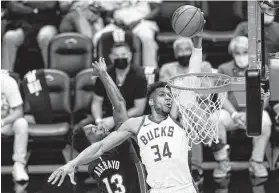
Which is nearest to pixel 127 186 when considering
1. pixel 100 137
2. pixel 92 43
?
pixel 100 137

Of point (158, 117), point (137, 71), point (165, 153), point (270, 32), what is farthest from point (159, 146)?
point (270, 32)

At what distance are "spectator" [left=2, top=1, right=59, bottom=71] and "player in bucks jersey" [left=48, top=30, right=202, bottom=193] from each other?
322 centimetres

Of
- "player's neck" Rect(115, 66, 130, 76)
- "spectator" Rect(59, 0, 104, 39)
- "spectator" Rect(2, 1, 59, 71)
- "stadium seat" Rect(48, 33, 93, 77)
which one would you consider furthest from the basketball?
"spectator" Rect(2, 1, 59, 71)

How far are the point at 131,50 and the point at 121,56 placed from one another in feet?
1.65

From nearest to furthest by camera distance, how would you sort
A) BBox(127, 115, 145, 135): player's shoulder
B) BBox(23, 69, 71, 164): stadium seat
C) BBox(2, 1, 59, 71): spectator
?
BBox(127, 115, 145, 135): player's shoulder → BBox(23, 69, 71, 164): stadium seat → BBox(2, 1, 59, 71): spectator

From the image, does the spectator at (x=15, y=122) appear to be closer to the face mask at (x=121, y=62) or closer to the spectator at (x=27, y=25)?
the spectator at (x=27, y=25)

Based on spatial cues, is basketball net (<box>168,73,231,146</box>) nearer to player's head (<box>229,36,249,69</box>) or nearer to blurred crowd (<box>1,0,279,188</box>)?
blurred crowd (<box>1,0,279,188</box>)

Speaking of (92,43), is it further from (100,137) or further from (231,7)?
(100,137)

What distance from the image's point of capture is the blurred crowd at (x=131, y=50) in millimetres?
8414

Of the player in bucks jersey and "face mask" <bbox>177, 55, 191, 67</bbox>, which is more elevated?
"face mask" <bbox>177, 55, 191, 67</bbox>

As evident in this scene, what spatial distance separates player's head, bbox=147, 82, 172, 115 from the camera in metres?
6.37

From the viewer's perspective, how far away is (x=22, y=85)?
887cm

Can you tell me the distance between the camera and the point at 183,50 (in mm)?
8562

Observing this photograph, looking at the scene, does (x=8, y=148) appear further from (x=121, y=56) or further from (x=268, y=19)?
(x=268, y=19)
